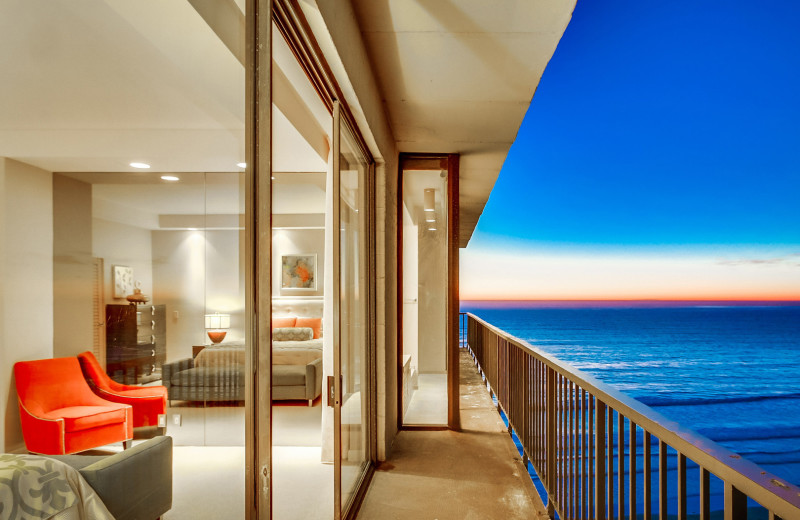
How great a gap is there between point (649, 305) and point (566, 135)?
13.7 metres

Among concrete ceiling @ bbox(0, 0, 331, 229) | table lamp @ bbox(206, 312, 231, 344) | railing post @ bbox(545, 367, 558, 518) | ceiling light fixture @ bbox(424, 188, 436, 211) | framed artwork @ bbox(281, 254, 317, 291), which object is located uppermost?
ceiling light fixture @ bbox(424, 188, 436, 211)

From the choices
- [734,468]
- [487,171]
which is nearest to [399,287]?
[487,171]

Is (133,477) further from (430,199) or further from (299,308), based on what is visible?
(430,199)

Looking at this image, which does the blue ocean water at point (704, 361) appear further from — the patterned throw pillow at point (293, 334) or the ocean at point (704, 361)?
the patterned throw pillow at point (293, 334)

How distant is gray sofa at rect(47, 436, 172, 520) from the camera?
54 centimetres

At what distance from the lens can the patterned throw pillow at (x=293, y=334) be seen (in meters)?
1.57

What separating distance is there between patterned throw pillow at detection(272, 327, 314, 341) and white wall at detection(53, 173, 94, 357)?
1.01m

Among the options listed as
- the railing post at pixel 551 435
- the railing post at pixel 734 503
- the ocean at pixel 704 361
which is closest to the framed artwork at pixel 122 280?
the railing post at pixel 734 503

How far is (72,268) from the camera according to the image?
445 mm

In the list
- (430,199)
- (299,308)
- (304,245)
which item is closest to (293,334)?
(299,308)

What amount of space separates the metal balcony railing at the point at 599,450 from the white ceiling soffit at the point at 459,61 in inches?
63.8

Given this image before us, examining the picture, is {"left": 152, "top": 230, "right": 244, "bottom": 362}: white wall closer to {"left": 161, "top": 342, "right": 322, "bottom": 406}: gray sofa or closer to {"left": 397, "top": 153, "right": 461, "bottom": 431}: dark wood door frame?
{"left": 161, "top": 342, "right": 322, "bottom": 406}: gray sofa

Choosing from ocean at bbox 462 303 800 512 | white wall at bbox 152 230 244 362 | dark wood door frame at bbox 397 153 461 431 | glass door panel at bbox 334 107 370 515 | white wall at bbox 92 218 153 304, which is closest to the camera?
white wall at bbox 92 218 153 304

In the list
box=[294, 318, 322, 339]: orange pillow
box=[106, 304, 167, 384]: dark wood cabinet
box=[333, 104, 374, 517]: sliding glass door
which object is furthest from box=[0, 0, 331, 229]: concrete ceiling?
box=[333, 104, 374, 517]: sliding glass door
